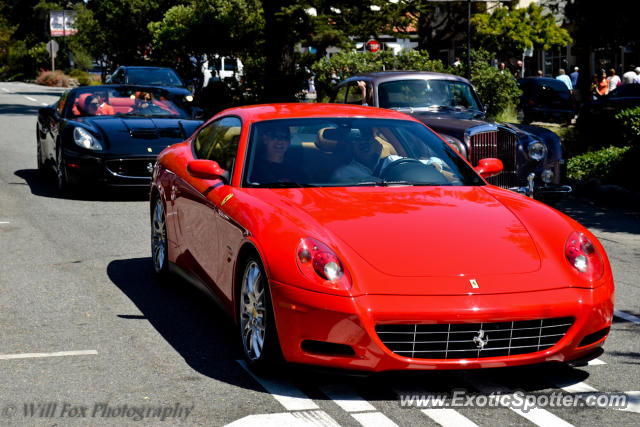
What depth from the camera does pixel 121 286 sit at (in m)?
7.84

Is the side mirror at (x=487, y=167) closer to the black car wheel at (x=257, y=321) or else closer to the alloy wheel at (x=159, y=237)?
the black car wheel at (x=257, y=321)

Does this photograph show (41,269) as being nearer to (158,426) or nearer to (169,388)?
(169,388)

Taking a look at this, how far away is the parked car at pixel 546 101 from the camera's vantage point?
1107 inches

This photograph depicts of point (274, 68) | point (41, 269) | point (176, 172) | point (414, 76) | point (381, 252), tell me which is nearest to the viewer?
point (381, 252)

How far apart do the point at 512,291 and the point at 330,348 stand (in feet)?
3.09

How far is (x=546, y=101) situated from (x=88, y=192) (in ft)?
58.9

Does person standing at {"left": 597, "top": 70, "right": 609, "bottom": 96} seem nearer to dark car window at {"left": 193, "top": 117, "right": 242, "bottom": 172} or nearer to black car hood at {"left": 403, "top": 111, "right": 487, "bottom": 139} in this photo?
black car hood at {"left": 403, "top": 111, "right": 487, "bottom": 139}

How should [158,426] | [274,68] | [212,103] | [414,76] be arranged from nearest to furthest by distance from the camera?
A: [158,426] < [414,76] < [274,68] < [212,103]

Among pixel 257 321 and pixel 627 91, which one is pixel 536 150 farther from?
pixel 627 91

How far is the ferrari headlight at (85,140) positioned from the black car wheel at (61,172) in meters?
0.38

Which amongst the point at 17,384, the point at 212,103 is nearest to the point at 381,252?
the point at 17,384

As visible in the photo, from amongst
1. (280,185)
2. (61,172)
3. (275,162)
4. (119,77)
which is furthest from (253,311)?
(119,77)

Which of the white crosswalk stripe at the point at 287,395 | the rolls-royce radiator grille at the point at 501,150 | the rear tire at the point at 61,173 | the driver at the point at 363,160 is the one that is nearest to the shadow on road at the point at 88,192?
the rear tire at the point at 61,173

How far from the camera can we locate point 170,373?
5492 mm
